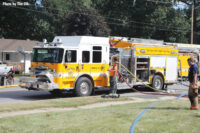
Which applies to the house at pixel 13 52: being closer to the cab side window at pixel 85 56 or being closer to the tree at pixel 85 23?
the tree at pixel 85 23

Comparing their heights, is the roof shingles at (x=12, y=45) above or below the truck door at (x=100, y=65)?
above

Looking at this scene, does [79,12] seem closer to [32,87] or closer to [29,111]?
[32,87]

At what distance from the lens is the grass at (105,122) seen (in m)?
7.59

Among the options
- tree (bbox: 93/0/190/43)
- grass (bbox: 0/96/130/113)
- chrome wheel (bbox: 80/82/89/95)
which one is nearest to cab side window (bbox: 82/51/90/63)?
chrome wheel (bbox: 80/82/89/95)

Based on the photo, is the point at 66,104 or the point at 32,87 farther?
the point at 32,87

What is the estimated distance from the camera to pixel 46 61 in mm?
15125

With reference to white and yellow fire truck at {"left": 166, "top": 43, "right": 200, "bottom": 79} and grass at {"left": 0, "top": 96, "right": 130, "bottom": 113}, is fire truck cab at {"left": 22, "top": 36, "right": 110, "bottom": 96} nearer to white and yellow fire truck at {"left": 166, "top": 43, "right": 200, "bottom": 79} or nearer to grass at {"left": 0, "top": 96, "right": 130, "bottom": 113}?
grass at {"left": 0, "top": 96, "right": 130, "bottom": 113}

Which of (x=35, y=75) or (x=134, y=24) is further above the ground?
(x=134, y=24)

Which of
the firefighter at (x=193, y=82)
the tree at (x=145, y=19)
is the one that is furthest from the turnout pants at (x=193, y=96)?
the tree at (x=145, y=19)

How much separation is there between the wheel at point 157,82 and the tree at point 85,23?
2348 cm

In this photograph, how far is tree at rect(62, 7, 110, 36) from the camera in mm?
42062

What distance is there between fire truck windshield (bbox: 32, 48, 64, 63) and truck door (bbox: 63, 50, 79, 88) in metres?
0.32

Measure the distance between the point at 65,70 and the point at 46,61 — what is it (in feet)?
3.48

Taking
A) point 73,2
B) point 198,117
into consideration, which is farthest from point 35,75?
point 73,2
